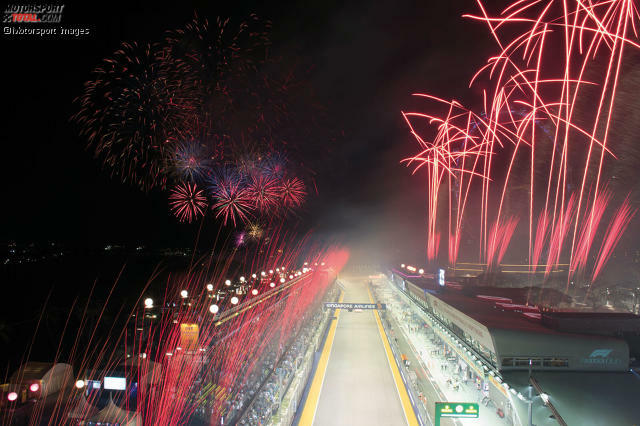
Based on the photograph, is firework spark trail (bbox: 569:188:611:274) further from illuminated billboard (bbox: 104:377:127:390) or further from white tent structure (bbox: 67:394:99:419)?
white tent structure (bbox: 67:394:99:419)

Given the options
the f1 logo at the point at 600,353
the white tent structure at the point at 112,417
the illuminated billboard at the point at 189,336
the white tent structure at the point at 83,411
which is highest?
the f1 logo at the point at 600,353

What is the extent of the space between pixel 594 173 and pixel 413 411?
107 feet

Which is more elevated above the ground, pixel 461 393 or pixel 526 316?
pixel 526 316

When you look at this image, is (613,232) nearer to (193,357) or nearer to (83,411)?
(193,357)

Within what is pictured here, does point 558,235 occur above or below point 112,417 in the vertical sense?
above

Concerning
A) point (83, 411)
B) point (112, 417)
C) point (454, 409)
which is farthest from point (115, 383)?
point (454, 409)

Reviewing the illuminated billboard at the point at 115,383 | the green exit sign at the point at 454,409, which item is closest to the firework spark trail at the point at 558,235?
the green exit sign at the point at 454,409

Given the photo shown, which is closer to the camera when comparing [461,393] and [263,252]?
[461,393]

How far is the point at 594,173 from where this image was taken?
37000mm

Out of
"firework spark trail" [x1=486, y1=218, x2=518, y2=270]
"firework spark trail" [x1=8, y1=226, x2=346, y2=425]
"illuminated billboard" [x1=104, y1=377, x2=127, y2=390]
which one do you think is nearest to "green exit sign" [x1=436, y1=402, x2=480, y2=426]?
"firework spark trail" [x1=8, y1=226, x2=346, y2=425]

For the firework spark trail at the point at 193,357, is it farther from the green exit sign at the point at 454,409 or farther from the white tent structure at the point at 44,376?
the green exit sign at the point at 454,409

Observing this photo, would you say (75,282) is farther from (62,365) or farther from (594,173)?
(594,173)

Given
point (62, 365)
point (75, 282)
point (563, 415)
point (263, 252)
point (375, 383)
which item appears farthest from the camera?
point (263, 252)

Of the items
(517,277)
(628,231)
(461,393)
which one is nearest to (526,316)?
(461,393)
